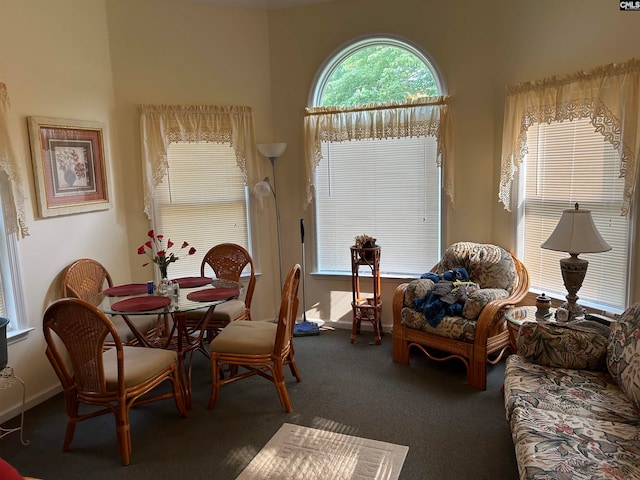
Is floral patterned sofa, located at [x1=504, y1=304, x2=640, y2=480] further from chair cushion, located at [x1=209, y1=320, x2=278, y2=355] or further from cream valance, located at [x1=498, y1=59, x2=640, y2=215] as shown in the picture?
chair cushion, located at [x1=209, y1=320, x2=278, y2=355]

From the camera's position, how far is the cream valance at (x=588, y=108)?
288 cm

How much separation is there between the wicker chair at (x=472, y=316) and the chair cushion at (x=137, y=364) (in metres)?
1.76

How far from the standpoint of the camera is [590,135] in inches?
129

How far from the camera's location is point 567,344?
247 centimetres

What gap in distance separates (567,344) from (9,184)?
344 cm

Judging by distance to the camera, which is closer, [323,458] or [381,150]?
[323,458]

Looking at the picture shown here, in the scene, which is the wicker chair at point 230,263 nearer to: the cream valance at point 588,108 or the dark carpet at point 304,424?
the dark carpet at point 304,424

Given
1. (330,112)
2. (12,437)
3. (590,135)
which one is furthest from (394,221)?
Answer: (12,437)

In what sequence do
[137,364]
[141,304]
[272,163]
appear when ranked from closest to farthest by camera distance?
[137,364], [141,304], [272,163]

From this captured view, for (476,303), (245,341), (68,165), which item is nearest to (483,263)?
(476,303)

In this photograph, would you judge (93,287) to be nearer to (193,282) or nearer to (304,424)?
(193,282)

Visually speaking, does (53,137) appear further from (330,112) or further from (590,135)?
(590,135)

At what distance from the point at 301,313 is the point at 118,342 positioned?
8.10 ft

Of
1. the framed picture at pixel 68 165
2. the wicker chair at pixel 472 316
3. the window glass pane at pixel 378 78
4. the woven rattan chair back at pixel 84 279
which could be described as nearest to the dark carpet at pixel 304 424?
the wicker chair at pixel 472 316
